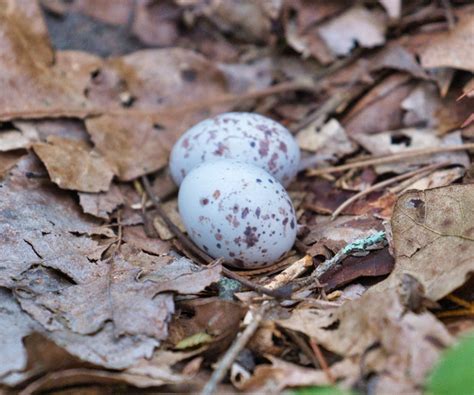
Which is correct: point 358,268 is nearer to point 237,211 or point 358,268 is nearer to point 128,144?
point 237,211

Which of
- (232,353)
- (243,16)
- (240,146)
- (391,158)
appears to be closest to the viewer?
(232,353)

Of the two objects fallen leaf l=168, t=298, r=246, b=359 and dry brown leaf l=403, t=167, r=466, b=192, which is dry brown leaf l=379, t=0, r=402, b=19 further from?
fallen leaf l=168, t=298, r=246, b=359

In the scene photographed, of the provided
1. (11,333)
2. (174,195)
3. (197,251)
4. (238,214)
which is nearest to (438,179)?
(238,214)

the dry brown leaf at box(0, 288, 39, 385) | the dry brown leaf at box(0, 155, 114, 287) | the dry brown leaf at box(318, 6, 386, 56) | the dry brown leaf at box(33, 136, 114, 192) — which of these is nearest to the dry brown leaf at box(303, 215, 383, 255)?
the dry brown leaf at box(0, 155, 114, 287)

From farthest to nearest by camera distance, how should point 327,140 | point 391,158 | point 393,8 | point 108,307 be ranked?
point 393,8 < point 327,140 < point 391,158 < point 108,307

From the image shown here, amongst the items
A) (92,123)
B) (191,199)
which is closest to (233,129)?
(191,199)

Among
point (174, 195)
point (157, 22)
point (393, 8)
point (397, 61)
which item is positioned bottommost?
point (174, 195)

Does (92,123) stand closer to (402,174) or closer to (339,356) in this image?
(402,174)
